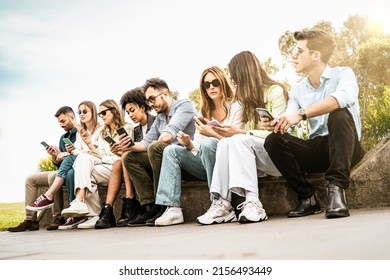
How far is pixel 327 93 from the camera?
2.58 meters

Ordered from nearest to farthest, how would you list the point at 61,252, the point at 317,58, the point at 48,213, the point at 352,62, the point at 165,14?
1. the point at 61,252
2. the point at 317,58
3. the point at 165,14
4. the point at 352,62
5. the point at 48,213

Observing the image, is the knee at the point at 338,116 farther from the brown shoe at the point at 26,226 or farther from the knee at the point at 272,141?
the brown shoe at the point at 26,226

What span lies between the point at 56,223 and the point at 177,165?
1150 millimetres

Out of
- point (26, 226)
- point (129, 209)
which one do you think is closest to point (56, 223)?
point (26, 226)

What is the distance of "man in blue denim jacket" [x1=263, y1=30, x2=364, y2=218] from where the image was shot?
2.22 m

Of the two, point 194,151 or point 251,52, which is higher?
point 251,52

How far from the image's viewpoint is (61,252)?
6.51ft

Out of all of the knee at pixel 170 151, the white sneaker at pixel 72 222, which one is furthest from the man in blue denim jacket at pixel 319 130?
the white sneaker at pixel 72 222

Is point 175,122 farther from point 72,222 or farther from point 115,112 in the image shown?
point 72,222

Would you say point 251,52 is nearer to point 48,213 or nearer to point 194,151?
point 194,151

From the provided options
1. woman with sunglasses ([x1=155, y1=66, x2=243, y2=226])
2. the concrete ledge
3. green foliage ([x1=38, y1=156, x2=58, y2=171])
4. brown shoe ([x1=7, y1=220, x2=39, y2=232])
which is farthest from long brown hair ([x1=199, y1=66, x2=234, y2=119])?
green foliage ([x1=38, y1=156, x2=58, y2=171])

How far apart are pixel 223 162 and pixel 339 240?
39.5 inches

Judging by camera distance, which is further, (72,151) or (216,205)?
(72,151)
